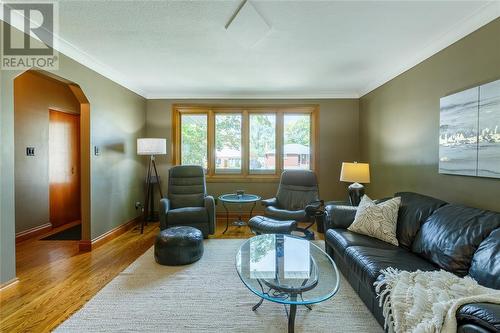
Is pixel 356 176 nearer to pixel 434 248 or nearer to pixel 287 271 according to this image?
pixel 434 248

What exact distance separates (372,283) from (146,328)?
5.41ft

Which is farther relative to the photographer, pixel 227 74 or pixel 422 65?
pixel 227 74

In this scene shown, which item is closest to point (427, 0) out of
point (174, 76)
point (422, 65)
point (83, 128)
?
point (422, 65)

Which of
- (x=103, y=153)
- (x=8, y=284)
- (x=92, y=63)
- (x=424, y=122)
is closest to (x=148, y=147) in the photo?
(x=103, y=153)

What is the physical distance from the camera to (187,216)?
3588mm

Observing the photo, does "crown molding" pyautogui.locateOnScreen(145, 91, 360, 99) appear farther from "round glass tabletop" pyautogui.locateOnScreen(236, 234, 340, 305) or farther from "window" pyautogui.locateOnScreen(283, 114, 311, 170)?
"round glass tabletop" pyautogui.locateOnScreen(236, 234, 340, 305)

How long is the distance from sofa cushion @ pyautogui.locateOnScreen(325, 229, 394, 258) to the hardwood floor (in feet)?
4.21

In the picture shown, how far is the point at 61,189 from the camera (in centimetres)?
444

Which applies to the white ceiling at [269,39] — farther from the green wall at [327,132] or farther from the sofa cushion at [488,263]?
the sofa cushion at [488,263]

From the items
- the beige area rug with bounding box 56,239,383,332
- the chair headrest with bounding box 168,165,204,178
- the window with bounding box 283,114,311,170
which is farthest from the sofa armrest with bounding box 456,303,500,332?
the window with bounding box 283,114,311,170

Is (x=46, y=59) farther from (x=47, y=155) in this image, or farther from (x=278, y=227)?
(x=278, y=227)

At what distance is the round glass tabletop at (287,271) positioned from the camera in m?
1.62

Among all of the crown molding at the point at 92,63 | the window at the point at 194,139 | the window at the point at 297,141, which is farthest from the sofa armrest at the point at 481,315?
the window at the point at 194,139

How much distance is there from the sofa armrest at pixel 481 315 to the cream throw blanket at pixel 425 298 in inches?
1.1
